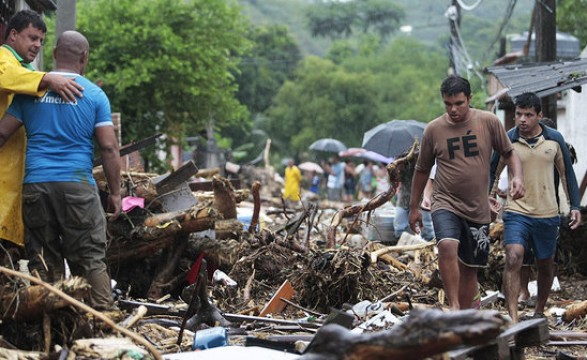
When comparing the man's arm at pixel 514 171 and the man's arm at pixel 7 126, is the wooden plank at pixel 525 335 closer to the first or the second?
the man's arm at pixel 514 171

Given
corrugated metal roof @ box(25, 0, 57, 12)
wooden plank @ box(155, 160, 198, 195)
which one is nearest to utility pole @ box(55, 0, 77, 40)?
corrugated metal roof @ box(25, 0, 57, 12)

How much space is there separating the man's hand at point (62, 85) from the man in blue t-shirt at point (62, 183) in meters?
0.08

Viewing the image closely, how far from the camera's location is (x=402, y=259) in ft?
39.4

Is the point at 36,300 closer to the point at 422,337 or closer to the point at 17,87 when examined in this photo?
the point at 17,87

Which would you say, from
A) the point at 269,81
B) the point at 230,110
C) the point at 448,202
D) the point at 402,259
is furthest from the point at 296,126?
the point at 448,202

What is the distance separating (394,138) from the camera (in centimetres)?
1541

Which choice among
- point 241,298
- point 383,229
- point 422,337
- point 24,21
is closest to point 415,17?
point 383,229

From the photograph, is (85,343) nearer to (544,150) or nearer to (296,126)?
(544,150)

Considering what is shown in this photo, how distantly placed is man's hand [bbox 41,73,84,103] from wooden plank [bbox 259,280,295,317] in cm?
294

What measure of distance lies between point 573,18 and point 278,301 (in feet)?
83.3

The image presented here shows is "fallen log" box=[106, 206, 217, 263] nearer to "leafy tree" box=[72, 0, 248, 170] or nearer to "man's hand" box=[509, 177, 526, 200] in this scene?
"man's hand" box=[509, 177, 526, 200]

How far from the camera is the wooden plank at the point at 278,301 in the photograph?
841cm

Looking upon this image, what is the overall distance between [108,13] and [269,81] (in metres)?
46.2

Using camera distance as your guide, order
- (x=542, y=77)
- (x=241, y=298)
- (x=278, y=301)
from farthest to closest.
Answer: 1. (x=542, y=77)
2. (x=241, y=298)
3. (x=278, y=301)
